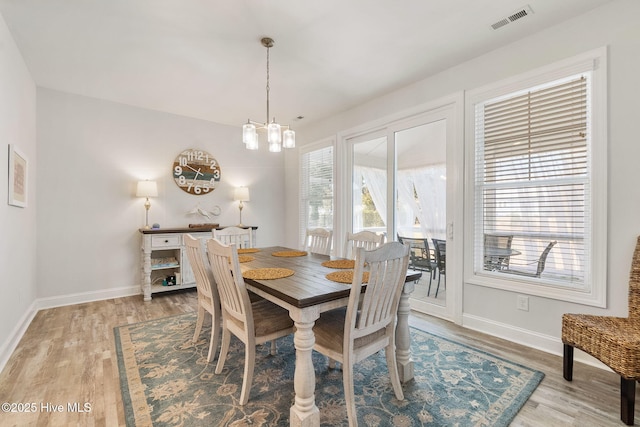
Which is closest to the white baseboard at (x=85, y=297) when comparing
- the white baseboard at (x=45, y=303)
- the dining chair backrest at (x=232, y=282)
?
the white baseboard at (x=45, y=303)

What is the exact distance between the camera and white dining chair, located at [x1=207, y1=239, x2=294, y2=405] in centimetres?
173

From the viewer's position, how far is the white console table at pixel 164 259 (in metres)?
3.81

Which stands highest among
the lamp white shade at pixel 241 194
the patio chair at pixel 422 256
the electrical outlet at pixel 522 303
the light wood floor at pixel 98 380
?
the lamp white shade at pixel 241 194

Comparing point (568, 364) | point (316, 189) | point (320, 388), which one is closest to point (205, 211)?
point (316, 189)

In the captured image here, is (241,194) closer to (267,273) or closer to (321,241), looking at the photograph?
(321,241)

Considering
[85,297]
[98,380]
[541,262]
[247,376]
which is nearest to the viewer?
[247,376]

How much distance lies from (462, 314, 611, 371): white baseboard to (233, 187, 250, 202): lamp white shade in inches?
140

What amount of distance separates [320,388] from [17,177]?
3.22 meters

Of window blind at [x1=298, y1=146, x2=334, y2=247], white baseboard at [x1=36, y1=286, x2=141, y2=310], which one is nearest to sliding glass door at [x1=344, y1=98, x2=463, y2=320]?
window blind at [x1=298, y1=146, x2=334, y2=247]

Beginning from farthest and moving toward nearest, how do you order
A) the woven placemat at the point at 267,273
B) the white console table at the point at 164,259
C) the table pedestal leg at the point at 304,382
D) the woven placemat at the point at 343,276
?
the white console table at the point at 164,259, the woven placemat at the point at 267,273, the woven placemat at the point at 343,276, the table pedestal leg at the point at 304,382

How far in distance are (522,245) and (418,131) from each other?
1635 mm

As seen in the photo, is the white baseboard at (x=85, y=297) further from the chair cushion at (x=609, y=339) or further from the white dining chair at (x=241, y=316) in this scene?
the chair cushion at (x=609, y=339)

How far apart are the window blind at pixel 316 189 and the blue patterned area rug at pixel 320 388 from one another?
2520 millimetres

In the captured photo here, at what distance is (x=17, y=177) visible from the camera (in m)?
2.63
